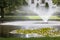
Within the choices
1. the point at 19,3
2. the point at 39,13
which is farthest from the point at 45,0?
the point at 19,3

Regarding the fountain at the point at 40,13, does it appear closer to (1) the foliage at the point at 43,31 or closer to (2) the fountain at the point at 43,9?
(2) the fountain at the point at 43,9

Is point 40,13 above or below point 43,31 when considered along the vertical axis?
above

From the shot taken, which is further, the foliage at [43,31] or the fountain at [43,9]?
the fountain at [43,9]

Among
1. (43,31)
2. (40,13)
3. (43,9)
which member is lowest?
(43,31)

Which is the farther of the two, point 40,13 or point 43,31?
point 40,13

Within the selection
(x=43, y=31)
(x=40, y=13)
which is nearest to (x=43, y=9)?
(x=40, y=13)

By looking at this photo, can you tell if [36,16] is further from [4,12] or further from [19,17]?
[4,12]

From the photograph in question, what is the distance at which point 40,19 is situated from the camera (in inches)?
216

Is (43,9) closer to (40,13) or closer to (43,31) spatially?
(40,13)

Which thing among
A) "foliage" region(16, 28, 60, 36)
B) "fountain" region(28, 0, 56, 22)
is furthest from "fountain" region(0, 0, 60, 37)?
"foliage" region(16, 28, 60, 36)

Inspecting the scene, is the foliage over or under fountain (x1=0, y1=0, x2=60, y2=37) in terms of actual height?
under

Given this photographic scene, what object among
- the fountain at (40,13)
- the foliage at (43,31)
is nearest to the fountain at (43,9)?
the fountain at (40,13)

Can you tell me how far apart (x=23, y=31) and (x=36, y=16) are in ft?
1.99

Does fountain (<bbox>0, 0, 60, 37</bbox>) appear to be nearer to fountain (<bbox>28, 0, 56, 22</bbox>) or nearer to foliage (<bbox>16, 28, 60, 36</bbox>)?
fountain (<bbox>28, 0, 56, 22</bbox>)
